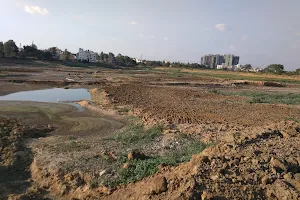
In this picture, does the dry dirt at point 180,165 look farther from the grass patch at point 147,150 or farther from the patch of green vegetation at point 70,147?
the grass patch at point 147,150

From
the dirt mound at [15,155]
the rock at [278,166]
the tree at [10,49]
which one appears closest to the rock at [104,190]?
the dirt mound at [15,155]

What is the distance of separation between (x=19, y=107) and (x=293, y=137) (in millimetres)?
17396

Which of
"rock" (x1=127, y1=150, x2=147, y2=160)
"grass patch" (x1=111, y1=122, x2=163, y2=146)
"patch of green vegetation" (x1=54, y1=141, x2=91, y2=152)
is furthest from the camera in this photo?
"grass patch" (x1=111, y1=122, x2=163, y2=146)

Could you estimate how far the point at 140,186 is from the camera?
785 centimetres

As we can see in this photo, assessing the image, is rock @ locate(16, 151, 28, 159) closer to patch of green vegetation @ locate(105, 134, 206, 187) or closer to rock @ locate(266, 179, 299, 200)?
patch of green vegetation @ locate(105, 134, 206, 187)

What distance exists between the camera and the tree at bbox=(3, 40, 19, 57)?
80.1m

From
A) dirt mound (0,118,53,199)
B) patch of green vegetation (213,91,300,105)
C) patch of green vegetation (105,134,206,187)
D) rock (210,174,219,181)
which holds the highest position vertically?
rock (210,174,219,181)

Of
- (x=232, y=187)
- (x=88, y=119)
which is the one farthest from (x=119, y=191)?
(x=88, y=119)

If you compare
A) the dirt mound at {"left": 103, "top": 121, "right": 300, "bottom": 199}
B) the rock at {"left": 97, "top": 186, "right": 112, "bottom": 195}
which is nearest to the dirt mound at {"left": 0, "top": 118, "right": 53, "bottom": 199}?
the rock at {"left": 97, "top": 186, "right": 112, "bottom": 195}

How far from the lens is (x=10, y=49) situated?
81.6m

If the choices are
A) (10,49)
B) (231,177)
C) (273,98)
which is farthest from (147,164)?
(10,49)

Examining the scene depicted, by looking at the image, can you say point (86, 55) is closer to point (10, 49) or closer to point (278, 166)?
point (10, 49)

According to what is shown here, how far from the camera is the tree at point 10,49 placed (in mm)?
80062

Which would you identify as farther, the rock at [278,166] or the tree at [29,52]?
the tree at [29,52]
